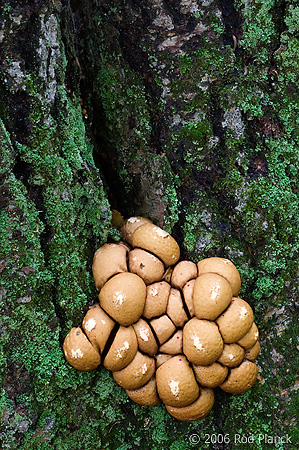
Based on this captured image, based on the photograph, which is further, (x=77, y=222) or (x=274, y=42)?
(x=274, y=42)

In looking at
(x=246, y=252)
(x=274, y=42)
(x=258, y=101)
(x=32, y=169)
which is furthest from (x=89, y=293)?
(x=274, y=42)

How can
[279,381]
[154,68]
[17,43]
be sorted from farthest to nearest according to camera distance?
[154,68]
[279,381]
[17,43]

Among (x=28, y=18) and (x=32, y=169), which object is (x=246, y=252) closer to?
(x=32, y=169)

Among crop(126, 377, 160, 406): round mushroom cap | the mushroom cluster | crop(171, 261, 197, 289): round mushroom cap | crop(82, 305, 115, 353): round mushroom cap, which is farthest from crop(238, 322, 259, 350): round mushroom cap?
crop(82, 305, 115, 353): round mushroom cap

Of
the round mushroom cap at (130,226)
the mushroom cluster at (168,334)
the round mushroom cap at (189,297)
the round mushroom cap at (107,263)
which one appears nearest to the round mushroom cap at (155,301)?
the mushroom cluster at (168,334)

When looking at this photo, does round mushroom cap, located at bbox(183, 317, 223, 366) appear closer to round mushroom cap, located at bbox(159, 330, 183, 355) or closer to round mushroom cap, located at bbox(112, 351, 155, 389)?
round mushroom cap, located at bbox(159, 330, 183, 355)

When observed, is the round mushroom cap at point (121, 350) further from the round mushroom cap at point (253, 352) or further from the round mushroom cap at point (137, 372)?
the round mushroom cap at point (253, 352)
